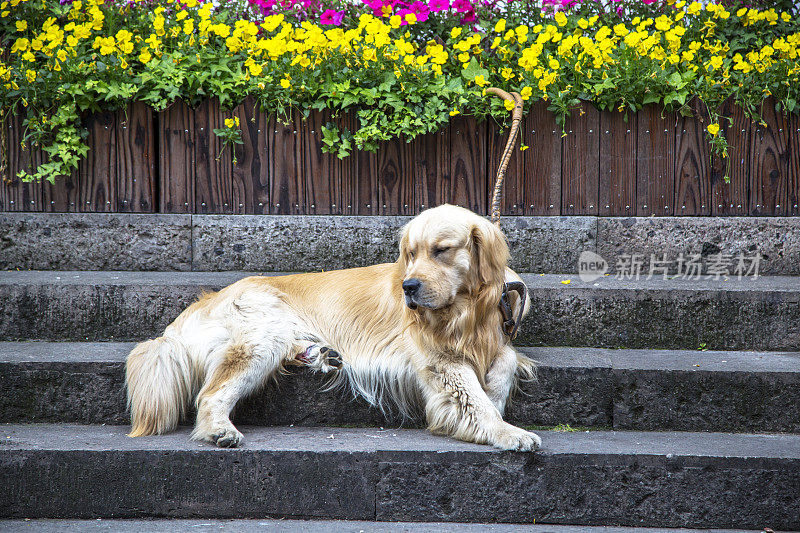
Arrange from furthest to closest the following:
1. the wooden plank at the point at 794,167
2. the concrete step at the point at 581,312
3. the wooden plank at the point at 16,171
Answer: the wooden plank at the point at 16,171 < the wooden plank at the point at 794,167 < the concrete step at the point at 581,312

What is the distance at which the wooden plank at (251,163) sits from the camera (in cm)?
421

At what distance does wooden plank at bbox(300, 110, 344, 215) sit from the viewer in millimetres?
4230

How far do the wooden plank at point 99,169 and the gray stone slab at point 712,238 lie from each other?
294 centimetres

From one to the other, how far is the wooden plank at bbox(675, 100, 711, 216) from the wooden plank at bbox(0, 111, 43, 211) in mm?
3841

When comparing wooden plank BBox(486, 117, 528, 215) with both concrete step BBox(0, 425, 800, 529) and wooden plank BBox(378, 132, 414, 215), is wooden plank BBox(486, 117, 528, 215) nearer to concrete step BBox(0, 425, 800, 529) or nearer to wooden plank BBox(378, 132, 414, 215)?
wooden plank BBox(378, 132, 414, 215)

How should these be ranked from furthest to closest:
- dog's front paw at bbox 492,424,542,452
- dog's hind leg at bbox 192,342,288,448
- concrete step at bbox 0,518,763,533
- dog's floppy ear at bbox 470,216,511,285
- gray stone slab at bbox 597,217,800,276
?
gray stone slab at bbox 597,217,800,276, dog's floppy ear at bbox 470,216,511,285, dog's hind leg at bbox 192,342,288,448, dog's front paw at bbox 492,424,542,452, concrete step at bbox 0,518,763,533

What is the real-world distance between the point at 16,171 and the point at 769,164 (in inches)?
179

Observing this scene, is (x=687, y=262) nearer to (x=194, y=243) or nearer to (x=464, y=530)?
(x=464, y=530)

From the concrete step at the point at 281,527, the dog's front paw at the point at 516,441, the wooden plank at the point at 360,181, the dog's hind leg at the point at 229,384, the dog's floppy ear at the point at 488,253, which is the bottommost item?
the concrete step at the point at 281,527

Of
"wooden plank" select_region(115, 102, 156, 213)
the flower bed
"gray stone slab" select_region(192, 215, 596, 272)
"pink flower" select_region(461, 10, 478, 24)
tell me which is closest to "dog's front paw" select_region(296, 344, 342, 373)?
"gray stone slab" select_region(192, 215, 596, 272)

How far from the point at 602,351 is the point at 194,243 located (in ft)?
7.84

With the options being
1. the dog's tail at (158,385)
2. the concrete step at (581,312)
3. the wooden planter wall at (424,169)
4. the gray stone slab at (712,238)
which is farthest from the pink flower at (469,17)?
the dog's tail at (158,385)

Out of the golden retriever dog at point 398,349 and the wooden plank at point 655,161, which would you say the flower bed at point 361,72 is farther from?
A: the golden retriever dog at point 398,349

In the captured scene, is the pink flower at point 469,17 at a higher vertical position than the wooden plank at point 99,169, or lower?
higher
